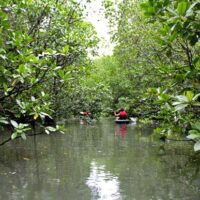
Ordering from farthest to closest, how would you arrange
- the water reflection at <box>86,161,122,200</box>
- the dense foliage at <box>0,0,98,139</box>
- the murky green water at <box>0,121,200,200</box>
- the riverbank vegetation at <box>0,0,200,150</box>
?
the murky green water at <box>0,121,200,200</box> → the water reflection at <box>86,161,122,200</box> → the dense foliage at <box>0,0,98,139</box> → the riverbank vegetation at <box>0,0,200,150</box>

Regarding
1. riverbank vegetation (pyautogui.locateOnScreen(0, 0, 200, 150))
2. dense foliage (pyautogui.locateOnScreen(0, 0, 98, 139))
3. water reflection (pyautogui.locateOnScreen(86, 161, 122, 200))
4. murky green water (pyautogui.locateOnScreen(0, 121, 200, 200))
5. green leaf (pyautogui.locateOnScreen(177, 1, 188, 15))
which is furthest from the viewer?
murky green water (pyautogui.locateOnScreen(0, 121, 200, 200))

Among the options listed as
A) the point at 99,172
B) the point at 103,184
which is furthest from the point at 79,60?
the point at 103,184

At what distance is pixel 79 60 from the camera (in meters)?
14.8

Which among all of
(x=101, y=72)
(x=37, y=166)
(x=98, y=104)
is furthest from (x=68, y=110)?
(x=101, y=72)

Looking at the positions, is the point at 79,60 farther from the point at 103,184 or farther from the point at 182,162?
A: the point at 103,184

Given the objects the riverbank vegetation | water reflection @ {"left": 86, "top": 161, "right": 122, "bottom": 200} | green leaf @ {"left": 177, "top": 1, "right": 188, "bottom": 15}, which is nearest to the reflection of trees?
the riverbank vegetation

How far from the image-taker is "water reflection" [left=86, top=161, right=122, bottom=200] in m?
6.32

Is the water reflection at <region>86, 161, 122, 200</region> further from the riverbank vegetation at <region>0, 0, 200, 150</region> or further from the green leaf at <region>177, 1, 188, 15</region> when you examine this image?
the green leaf at <region>177, 1, 188, 15</region>

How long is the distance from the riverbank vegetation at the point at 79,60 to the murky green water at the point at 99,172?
3.27ft

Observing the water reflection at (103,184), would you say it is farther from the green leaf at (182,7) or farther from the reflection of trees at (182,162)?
the green leaf at (182,7)

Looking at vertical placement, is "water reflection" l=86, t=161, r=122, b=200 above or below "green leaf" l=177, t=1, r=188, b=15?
below

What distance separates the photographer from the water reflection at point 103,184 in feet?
20.7

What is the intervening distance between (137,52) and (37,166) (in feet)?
28.4

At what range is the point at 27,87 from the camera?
4.16m
